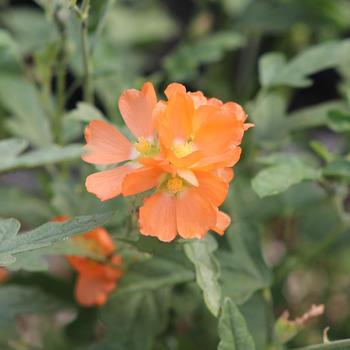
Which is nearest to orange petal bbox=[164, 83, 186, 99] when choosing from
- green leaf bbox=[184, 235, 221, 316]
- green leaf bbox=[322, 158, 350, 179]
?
green leaf bbox=[184, 235, 221, 316]

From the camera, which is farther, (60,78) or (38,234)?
(60,78)

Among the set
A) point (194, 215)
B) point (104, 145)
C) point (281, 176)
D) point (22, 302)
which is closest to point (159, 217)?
point (194, 215)

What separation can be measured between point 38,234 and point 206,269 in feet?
0.81

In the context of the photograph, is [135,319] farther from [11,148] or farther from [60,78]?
[60,78]

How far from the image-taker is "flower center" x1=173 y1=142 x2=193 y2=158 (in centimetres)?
103

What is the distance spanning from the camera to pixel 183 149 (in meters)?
1.05

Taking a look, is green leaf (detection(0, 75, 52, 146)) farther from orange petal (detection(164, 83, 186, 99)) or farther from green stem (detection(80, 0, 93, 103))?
orange petal (detection(164, 83, 186, 99))

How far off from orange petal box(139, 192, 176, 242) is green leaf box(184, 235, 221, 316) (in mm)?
94

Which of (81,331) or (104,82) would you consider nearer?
(81,331)

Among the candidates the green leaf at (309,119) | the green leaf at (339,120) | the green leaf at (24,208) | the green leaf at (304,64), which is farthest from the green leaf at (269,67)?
the green leaf at (24,208)

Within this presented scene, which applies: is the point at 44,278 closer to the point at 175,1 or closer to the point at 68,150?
the point at 68,150

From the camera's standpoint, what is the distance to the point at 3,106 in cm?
188

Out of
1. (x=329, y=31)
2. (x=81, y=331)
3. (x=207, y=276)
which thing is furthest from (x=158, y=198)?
(x=329, y=31)

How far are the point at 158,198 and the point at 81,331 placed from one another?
649 mm
